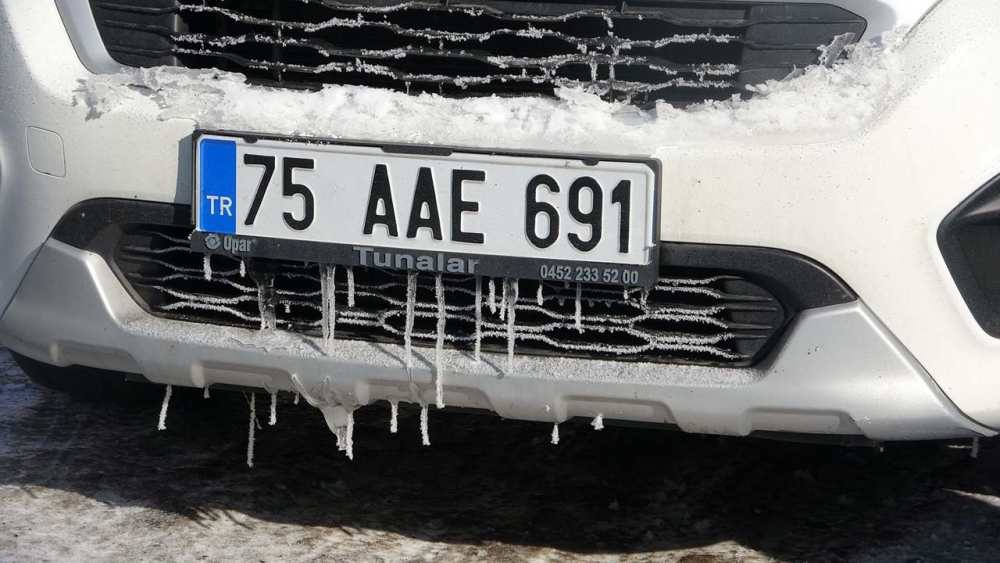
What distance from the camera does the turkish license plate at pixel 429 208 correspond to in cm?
182

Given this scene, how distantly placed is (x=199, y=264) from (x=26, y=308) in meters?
0.34

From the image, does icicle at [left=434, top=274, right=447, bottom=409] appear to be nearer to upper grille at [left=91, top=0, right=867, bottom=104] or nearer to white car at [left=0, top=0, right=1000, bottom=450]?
white car at [left=0, top=0, right=1000, bottom=450]

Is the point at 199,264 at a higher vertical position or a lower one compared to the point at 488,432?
higher

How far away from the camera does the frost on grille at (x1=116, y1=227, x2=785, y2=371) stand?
1.90 m

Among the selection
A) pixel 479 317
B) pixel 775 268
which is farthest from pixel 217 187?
pixel 775 268

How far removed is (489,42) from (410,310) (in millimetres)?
477

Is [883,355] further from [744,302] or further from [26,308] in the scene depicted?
[26,308]

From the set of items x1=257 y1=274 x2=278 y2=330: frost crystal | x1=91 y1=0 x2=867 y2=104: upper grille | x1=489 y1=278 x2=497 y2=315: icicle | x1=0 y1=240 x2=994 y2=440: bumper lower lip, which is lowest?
x1=0 y1=240 x2=994 y2=440: bumper lower lip

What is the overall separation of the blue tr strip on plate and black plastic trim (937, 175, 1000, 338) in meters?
1.13

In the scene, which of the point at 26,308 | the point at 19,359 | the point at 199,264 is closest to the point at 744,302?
the point at 199,264

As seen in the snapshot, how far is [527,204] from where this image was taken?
1839 mm

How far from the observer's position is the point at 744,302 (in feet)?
6.17

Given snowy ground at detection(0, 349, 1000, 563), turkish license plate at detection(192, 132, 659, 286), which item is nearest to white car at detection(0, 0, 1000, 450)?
turkish license plate at detection(192, 132, 659, 286)

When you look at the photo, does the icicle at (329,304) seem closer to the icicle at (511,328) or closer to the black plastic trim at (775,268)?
the icicle at (511,328)
